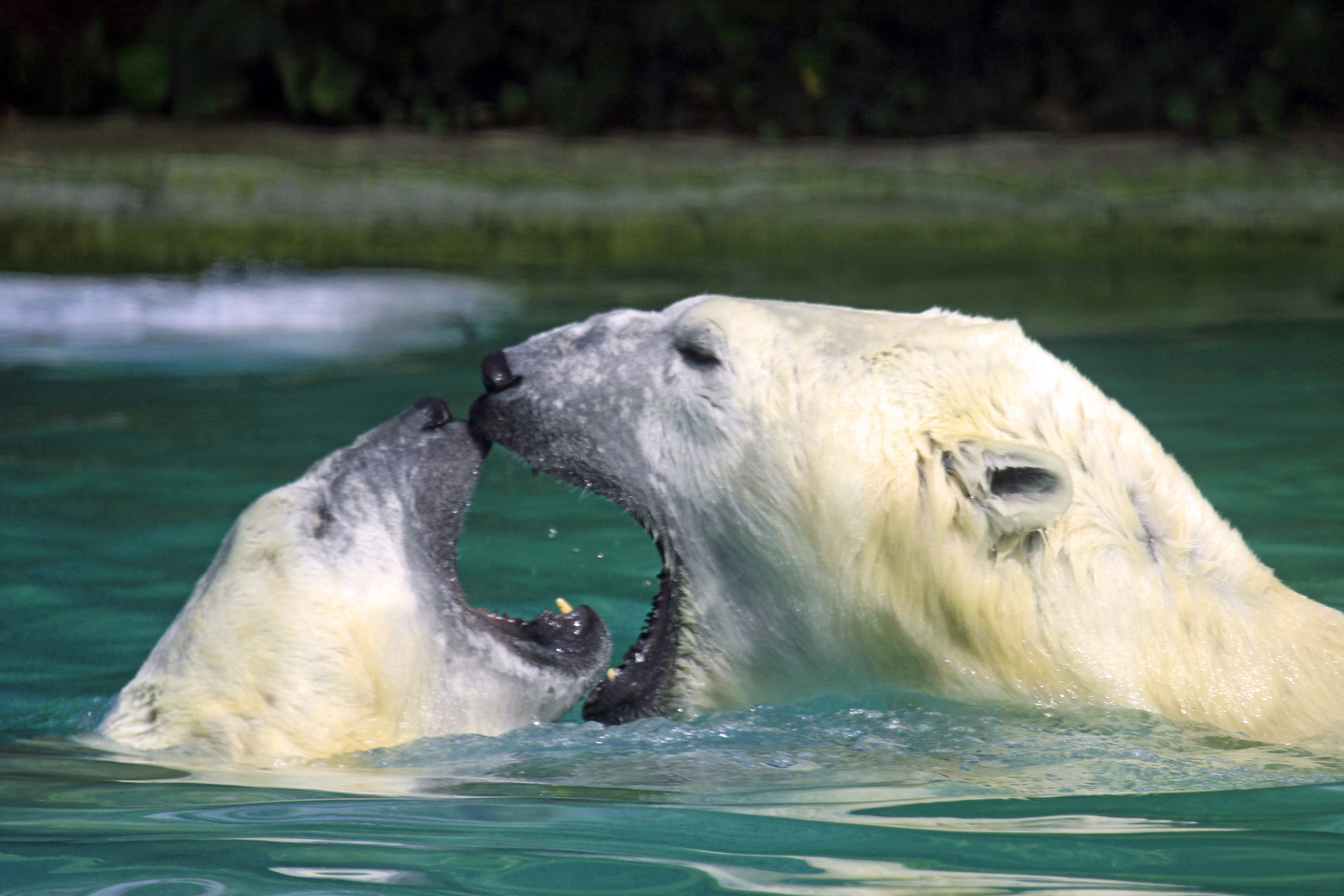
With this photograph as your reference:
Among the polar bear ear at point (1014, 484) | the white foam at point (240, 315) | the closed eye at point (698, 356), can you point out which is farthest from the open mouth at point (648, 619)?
the white foam at point (240, 315)

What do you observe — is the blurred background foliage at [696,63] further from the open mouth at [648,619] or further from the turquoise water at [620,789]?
the open mouth at [648,619]

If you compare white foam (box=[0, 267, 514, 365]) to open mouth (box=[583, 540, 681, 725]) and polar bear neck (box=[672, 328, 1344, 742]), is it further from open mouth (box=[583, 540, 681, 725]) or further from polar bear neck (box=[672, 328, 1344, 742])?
polar bear neck (box=[672, 328, 1344, 742])

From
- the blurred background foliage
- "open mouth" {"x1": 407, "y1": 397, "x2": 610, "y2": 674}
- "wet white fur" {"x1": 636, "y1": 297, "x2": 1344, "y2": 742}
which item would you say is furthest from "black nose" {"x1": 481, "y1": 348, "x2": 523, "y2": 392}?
the blurred background foliage

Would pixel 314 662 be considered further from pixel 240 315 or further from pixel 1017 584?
pixel 240 315

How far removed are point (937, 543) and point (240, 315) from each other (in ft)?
19.6

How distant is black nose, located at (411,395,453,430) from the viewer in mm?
3276

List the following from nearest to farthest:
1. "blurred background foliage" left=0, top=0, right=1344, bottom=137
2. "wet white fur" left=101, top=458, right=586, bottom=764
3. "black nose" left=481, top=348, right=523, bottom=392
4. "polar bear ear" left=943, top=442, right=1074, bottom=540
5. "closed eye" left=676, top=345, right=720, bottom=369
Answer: "polar bear ear" left=943, top=442, right=1074, bottom=540
"wet white fur" left=101, top=458, right=586, bottom=764
"closed eye" left=676, top=345, right=720, bottom=369
"black nose" left=481, top=348, right=523, bottom=392
"blurred background foliage" left=0, top=0, right=1344, bottom=137

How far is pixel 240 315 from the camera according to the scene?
8078 mm

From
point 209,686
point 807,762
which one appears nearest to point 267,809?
point 209,686

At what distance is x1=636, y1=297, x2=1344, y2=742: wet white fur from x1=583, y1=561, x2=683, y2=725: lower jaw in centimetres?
3

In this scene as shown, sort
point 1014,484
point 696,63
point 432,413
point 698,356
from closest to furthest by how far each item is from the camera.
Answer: point 1014,484 < point 698,356 < point 432,413 < point 696,63

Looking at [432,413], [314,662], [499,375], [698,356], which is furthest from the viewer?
[432,413]

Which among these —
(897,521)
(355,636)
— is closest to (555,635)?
(355,636)

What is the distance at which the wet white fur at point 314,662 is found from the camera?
2.77 meters
